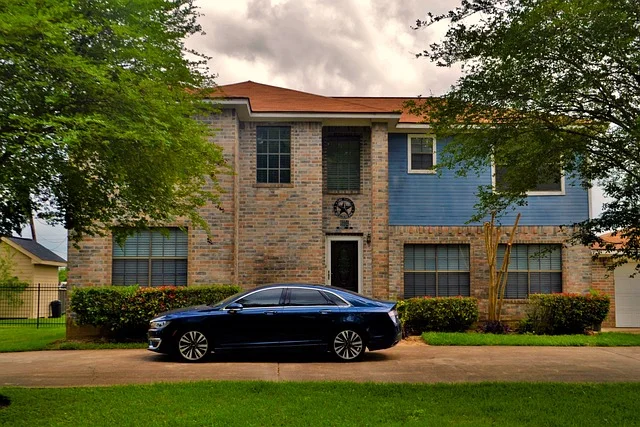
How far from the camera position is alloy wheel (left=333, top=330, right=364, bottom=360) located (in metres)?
11.1

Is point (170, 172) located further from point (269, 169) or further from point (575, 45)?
point (269, 169)

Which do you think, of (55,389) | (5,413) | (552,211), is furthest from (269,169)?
(5,413)

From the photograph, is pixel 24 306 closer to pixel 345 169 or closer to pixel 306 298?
pixel 345 169

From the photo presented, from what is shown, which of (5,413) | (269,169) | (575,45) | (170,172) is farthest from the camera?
(269,169)

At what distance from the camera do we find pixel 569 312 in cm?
1572

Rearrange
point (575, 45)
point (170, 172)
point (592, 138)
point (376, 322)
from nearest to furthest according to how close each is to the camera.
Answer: point (575, 45) → point (170, 172) → point (592, 138) → point (376, 322)

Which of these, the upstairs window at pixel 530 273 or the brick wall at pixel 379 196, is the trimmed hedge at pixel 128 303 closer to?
the brick wall at pixel 379 196

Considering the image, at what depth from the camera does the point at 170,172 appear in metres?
9.23

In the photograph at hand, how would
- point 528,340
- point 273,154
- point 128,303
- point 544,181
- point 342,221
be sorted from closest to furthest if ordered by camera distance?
1. point 544,181
2. point 128,303
3. point 528,340
4. point 273,154
5. point 342,221

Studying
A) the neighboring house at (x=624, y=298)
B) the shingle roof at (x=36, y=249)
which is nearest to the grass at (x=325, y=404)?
the neighboring house at (x=624, y=298)

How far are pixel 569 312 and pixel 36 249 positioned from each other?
26.2 meters

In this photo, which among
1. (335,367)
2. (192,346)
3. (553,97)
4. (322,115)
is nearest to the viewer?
(553,97)

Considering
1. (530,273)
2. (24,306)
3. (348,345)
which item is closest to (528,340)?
(530,273)

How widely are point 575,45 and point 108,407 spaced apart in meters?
7.68
